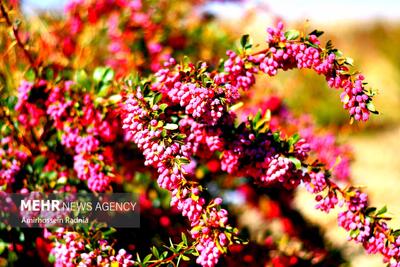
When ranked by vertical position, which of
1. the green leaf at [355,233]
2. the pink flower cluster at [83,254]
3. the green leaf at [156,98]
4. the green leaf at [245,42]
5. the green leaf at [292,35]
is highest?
the green leaf at [245,42]

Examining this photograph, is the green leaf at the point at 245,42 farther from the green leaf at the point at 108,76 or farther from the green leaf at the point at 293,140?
the green leaf at the point at 108,76

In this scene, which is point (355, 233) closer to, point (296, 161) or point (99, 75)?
point (296, 161)

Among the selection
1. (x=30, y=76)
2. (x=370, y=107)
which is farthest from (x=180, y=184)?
(x=30, y=76)

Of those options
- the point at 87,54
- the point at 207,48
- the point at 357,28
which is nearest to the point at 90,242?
the point at 87,54

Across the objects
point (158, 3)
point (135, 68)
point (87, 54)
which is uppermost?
point (158, 3)

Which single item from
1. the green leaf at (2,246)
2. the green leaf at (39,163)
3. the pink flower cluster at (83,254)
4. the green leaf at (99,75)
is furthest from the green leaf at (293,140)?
the green leaf at (2,246)

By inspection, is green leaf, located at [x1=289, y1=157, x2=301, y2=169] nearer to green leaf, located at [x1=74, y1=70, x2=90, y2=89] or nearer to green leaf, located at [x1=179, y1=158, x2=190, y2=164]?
green leaf, located at [x1=179, y1=158, x2=190, y2=164]

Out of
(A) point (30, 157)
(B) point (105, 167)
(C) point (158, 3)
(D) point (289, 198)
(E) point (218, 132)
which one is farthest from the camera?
(C) point (158, 3)

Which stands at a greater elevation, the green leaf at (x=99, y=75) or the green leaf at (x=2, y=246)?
the green leaf at (x=99, y=75)

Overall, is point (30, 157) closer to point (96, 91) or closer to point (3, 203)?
point (3, 203)
